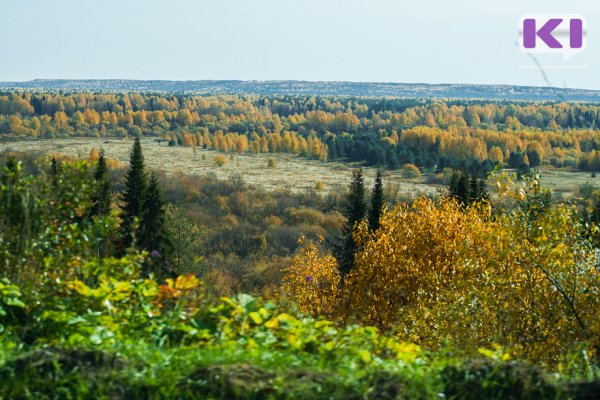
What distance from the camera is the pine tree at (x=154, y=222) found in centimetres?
4472

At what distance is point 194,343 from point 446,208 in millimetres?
17198

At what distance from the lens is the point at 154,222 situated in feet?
151

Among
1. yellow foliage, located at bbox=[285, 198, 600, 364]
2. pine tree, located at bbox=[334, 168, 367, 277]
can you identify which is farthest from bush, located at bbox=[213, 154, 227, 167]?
yellow foliage, located at bbox=[285, 198, 600, 364]

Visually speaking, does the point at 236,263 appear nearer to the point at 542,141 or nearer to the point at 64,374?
the point at 64,374

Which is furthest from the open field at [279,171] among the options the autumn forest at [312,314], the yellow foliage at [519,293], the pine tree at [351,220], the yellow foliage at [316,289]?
the yellow foliage at [519,293]

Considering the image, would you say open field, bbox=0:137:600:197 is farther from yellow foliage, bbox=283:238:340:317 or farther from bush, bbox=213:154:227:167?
yellow foliage, bbox=283:238:340:317

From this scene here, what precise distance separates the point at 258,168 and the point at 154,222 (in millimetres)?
130086

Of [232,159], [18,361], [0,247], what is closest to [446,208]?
[0,247]

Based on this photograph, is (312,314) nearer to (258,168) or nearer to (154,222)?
(154,222)

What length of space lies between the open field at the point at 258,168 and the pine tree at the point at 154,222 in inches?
3145

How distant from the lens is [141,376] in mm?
5426

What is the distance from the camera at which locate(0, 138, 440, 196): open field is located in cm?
14412

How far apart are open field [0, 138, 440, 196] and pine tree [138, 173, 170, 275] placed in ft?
262

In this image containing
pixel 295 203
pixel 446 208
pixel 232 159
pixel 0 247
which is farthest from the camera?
pixel 232 159
